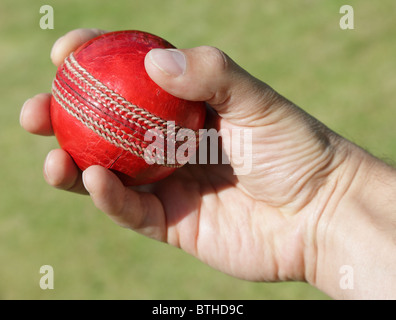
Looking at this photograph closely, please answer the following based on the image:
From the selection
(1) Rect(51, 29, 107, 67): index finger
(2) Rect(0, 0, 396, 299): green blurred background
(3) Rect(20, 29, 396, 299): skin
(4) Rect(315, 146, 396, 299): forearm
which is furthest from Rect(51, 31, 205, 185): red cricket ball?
(2) Rect(0, 0, 396, 299): green blurred background

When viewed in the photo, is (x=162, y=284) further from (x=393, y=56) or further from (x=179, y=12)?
(x=179, y=12)

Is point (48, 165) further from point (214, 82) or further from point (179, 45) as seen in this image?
point (179, 45)

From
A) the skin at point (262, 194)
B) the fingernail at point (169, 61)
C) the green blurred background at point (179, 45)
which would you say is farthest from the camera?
the green blurred background at point (179, 45)

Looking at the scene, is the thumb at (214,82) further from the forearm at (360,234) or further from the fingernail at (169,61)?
the forearm at (360,234)

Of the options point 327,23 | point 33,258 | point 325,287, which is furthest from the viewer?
point 327,23

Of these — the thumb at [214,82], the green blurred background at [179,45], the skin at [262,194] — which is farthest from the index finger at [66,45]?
the green blurred background at [179,45]

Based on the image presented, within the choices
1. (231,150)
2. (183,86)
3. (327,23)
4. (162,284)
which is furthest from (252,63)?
(183,86)

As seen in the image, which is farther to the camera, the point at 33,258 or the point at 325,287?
the point at 33,258

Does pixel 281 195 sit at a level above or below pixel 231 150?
below
